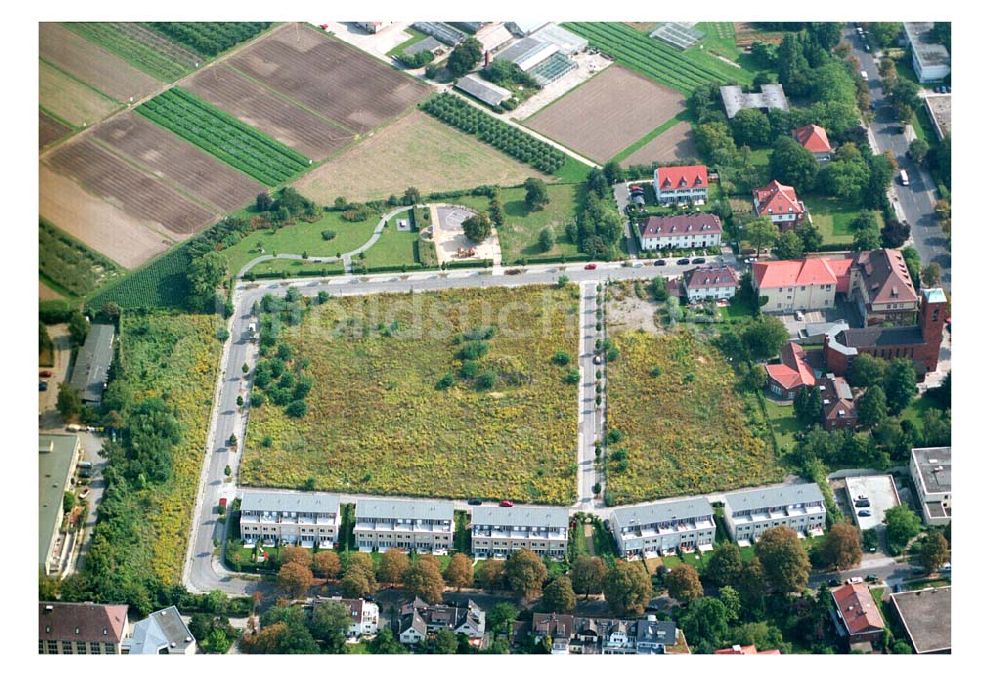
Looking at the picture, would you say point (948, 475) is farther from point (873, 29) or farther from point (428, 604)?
point (873, 29)

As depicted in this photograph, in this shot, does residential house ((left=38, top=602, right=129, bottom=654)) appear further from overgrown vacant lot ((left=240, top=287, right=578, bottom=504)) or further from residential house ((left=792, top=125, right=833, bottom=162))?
residential house ((left=792, top=125, right=833, bottom=162))

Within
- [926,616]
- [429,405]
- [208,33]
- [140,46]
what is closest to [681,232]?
[429,405]

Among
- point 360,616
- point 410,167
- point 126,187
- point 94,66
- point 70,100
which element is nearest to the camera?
point 360,616

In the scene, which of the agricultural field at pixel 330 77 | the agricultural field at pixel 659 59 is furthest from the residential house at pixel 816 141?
the agricultural field at pixel 330 77

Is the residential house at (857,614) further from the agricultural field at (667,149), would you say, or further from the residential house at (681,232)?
the agricultural field at (667,149)

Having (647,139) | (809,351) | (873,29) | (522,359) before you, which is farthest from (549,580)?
(873,29)

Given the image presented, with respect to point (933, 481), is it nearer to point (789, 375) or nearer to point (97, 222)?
point (789, 375)

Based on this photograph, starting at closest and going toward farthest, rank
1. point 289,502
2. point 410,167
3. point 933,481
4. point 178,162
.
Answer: point 289,502 < point 933,481 < point 410,167 < point 178,162

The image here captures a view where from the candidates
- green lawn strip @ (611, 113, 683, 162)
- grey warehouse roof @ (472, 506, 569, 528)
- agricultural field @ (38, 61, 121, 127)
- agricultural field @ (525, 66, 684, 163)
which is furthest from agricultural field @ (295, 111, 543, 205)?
grey warehouse roof @ (472, 506, 569, 528)
